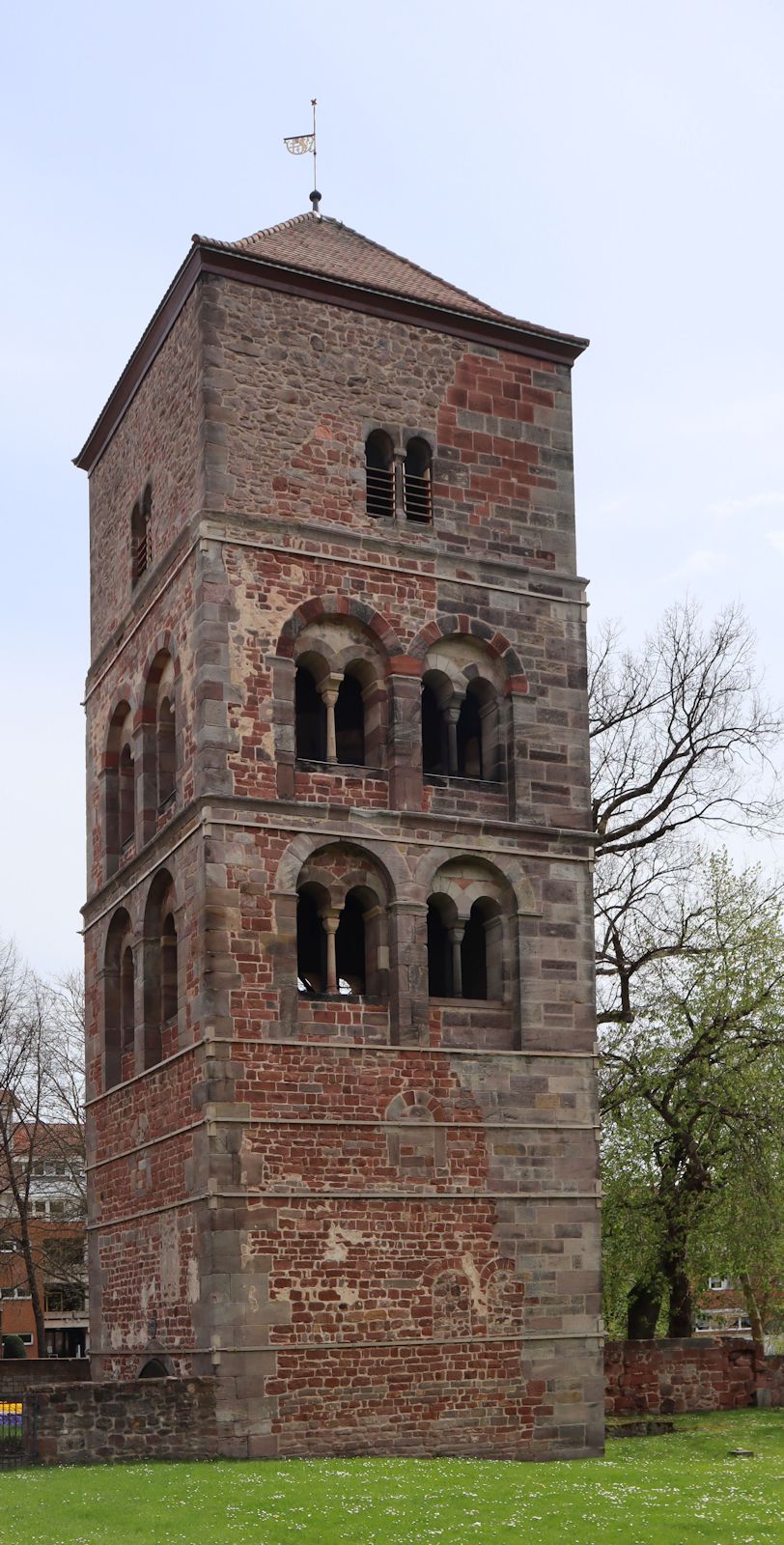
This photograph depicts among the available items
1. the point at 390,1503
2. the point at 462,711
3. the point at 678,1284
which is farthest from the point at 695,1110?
the point at 390,1503

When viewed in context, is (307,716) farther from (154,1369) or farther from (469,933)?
(154,1369)

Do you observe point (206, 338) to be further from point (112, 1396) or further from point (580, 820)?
point (112, 1396)

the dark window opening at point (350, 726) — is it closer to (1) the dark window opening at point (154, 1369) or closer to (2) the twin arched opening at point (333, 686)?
(2) the twin arched opening at point (333, 686)

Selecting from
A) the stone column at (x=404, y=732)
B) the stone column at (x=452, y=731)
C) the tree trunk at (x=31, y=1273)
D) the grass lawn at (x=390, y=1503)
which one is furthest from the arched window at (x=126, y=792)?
the tree trunk at (x=31, y=1273)

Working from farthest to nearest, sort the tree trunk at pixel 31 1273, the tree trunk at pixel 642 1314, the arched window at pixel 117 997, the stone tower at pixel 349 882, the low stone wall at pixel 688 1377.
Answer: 1. the tree trunk at pixel 31 1273
2. the tree trunk at pixel 642 1314
3. the low stone wall at pixel 688 1377
4. the arched window at pixel 117 997
5. the stone tower at pixel 349 882

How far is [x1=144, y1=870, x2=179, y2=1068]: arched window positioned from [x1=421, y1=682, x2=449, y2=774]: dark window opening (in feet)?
12.7

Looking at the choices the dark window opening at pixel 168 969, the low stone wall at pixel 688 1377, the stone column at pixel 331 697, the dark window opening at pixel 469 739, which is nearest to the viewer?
the stone column at pixel 331 697

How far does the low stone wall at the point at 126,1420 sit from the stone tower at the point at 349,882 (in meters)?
0.38

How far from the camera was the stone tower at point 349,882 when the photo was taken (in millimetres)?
23500

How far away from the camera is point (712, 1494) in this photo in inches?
797

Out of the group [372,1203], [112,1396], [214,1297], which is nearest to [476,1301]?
[372,1203]

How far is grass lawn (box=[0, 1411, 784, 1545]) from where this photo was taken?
17.1m

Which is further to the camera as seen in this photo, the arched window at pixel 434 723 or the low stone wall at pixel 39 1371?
the low stone wall at pixel 39 1371

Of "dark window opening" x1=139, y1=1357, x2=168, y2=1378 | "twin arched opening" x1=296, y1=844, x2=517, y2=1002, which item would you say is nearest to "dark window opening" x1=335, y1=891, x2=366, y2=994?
"twin arched opening" x1=296, y1=844, x2=517, y2=1002
